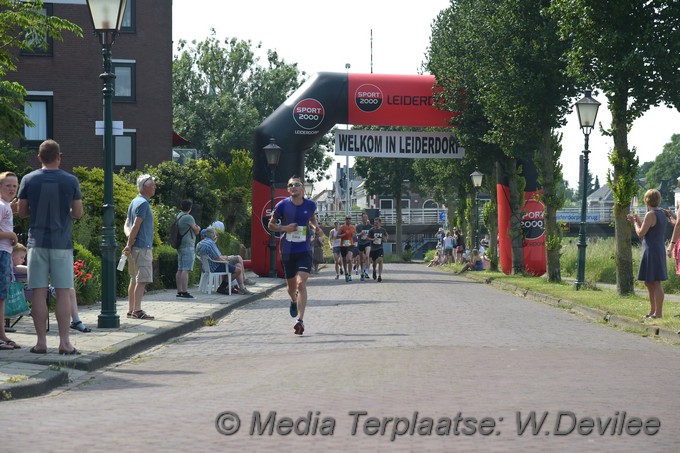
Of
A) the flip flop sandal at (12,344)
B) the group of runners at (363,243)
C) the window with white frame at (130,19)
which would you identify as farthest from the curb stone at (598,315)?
the window with white frame at (130,19)

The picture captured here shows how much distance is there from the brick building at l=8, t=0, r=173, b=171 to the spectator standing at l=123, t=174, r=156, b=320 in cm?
2628

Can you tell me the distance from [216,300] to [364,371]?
10.3 metres

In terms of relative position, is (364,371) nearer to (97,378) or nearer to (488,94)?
Answer: (97,378)

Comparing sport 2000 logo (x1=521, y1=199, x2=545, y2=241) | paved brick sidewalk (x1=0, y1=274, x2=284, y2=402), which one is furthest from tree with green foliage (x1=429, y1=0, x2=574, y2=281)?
paved brick sidewalk (x1=0, y1=274, x2=284, y2=402)

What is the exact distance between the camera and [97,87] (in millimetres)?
41500

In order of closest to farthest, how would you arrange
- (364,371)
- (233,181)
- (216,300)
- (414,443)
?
(414,443) < (364,371) < (216,300) < (233,181)

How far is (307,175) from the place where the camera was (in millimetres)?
75625

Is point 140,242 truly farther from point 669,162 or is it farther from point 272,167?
point 669,162

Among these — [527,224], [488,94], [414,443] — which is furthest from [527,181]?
[414,443]

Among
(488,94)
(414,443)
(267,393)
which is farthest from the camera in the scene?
(488,94)

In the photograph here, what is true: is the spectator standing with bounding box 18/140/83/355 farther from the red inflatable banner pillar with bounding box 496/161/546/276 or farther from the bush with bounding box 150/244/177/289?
the red inflatable banner pillar with bounding box 496/161/546/276

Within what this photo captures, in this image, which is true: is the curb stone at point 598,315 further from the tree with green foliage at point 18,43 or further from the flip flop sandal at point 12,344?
the tree with green foliage at point 18,43

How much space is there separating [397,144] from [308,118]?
4.10m

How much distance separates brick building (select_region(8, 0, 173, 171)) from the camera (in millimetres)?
41031
